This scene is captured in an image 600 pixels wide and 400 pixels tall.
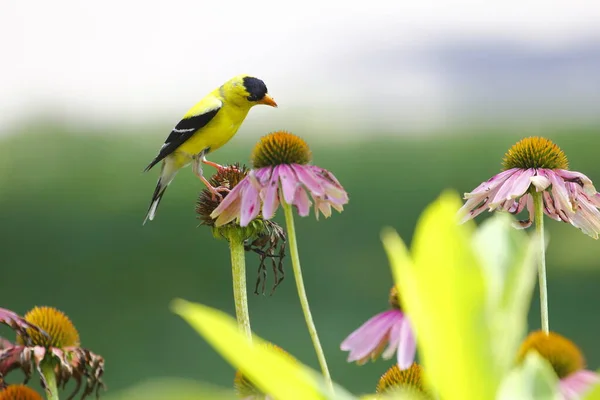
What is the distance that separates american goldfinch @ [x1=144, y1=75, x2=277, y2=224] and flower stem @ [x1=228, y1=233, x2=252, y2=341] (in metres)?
0.30

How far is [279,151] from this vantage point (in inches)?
22.2

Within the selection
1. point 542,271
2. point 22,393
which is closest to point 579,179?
point 542,271

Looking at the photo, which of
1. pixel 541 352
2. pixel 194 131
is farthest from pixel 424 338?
pixel 194 131

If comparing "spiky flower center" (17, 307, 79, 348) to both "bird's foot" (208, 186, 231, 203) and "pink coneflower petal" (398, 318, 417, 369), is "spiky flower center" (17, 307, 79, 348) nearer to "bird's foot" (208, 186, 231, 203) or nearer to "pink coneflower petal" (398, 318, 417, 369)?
"bird's foot" (208, 186, 231, 203)

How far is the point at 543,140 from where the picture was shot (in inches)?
27.0

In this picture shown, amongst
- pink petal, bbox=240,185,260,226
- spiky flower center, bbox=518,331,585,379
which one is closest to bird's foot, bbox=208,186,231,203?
pink petal, bbox=240,185,260,226

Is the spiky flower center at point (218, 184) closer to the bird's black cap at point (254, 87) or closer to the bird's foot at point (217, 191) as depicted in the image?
the bird's foot at point (217, 191)

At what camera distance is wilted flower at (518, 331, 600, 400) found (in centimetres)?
29

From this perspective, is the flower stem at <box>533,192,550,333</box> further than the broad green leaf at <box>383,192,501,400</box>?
Yes

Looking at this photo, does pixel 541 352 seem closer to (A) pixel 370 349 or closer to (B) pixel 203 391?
(A) pixel 370 349

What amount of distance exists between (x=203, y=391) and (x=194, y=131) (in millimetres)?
756

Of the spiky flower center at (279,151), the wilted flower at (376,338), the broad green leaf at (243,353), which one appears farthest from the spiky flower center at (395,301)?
the broad green leaf at (243,353)

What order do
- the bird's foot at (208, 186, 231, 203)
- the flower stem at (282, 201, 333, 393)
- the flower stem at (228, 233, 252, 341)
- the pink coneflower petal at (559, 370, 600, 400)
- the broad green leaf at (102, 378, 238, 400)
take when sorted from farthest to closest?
1. the bird's foot at (208, 186, 231, 203)
2. the flower stem at (228, 233, 252, 341)
3. the flower stem at (282, 201, 333, 393)
4. the pink coneflower petal at (559, 370, 600, 400)
5. the broad green leaf at (102, 378, 238, 400)

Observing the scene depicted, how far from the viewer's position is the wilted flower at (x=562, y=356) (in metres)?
0.29
